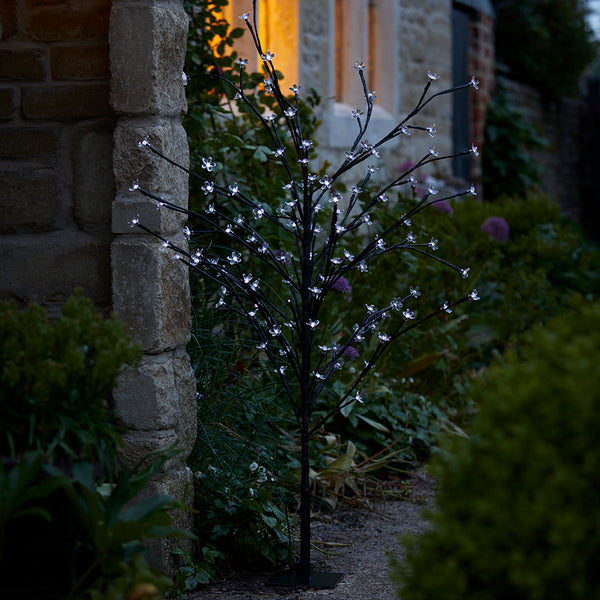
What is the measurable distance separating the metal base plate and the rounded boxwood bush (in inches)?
54.9

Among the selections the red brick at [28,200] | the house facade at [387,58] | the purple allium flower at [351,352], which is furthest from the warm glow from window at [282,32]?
the red brick at [28,200]

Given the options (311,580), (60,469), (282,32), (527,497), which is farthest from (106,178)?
(282,32)

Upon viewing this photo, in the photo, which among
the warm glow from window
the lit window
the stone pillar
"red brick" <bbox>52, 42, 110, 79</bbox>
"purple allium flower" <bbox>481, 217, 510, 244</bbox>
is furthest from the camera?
the lit window

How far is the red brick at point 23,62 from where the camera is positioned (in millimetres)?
3117

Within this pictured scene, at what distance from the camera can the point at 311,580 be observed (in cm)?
309

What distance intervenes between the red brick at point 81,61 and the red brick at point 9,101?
163 millimetres

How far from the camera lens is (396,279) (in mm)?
5270

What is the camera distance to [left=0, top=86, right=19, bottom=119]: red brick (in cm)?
314

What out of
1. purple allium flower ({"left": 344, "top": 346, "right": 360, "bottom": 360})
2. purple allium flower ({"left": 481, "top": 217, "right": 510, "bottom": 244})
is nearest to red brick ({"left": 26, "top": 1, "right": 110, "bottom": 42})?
purple allium flower ({"left": 344, "top": 346, "right": 360, "bottom": 360})

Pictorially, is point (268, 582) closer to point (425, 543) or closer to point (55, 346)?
point (55, 346)

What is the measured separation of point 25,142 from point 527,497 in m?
2.27

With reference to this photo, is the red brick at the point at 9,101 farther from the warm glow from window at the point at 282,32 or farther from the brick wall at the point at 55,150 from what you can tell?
the warm glow from window at the point at 282,32

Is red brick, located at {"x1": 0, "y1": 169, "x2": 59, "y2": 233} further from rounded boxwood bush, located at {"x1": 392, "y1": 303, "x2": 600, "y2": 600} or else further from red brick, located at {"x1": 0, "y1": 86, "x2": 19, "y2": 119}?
rounded boxwood bush, located at {"x1": 392, "y1": 303, "x2": 600, "y2": 600}

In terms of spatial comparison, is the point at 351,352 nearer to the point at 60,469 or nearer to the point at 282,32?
the point at 60,469
